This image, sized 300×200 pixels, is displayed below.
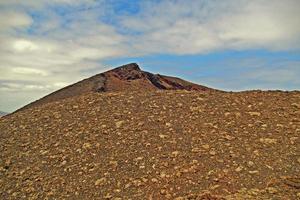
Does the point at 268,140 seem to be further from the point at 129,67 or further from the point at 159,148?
the point at 129,67

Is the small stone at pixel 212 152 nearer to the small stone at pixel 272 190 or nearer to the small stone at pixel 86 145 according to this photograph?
the small stone at pixel 272 190

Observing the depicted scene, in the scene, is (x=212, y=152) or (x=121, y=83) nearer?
(x=212, y=152)

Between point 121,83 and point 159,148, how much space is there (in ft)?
40.8

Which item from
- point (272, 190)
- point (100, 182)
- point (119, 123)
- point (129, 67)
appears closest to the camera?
point (272, 190)

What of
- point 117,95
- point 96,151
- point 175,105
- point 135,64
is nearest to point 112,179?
point 96,151

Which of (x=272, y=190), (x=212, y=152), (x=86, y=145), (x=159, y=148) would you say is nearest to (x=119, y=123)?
(x=86, y=145)

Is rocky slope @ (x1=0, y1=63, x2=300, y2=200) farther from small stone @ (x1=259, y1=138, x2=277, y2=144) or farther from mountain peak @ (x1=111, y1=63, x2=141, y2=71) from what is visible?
mountain peak @ (x1=111, y1=63, x2=141, y2=71)

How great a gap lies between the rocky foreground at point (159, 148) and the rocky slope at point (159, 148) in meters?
0.03

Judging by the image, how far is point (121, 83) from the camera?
912 inches

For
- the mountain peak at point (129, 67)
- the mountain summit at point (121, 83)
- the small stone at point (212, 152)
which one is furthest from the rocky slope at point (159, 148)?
the mountain peak at point (129, 67)

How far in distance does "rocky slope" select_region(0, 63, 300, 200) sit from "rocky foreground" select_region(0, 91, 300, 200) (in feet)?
0.08

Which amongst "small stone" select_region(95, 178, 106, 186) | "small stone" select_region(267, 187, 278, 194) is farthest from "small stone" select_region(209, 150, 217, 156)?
"small stone" select_region(95, 178, 106, 186)

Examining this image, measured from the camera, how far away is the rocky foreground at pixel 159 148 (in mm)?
9484

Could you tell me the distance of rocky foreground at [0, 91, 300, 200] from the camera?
31.1ft
